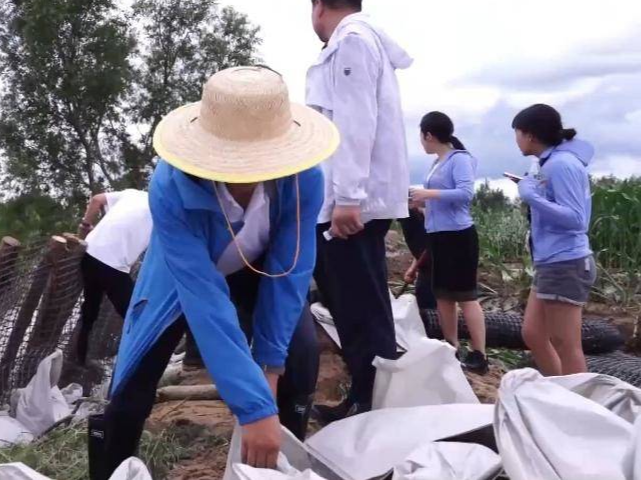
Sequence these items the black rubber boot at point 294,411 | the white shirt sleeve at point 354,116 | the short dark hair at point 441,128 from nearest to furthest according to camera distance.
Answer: the black rubber boot at point 294,411
the white shirt sleeve at point 354,116
the short dark hair at point 441,128

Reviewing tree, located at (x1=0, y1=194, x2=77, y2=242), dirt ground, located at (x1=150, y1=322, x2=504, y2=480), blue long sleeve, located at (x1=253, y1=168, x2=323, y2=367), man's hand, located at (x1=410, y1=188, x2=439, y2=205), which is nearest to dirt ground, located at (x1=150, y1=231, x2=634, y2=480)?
dirt ground, located at (x1=150, y1=322, x2=504, y2=480)

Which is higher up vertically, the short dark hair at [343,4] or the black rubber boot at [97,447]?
the short dark hair at [343,4]

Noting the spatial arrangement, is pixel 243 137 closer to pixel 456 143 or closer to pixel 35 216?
pixel 456 143

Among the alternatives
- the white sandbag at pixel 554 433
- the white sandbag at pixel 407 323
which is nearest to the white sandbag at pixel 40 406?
the white sandbag at pixel 407 323

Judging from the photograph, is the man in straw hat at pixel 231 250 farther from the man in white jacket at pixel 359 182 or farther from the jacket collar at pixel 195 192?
the man in white jacket at pixel 359 182

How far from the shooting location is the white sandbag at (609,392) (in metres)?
2.62

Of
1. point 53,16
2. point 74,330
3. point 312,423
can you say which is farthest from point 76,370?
point 53,16

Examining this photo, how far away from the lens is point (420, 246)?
234 inches

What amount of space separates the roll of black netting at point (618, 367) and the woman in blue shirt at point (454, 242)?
63 cm

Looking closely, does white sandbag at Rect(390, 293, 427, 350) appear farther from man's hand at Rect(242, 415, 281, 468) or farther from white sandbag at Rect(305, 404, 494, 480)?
man's hand at Rect(242, 415, 281, 468)

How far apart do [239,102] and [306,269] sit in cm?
57

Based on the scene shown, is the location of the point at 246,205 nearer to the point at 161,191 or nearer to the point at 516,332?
the point at 161,191

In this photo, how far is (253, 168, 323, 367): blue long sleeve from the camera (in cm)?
257

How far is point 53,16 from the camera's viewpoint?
18953mm
